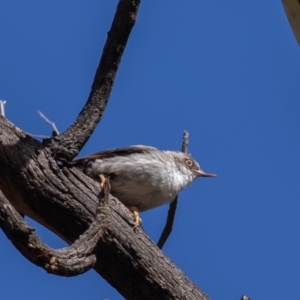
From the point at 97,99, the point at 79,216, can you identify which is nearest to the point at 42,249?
the point at 79,216

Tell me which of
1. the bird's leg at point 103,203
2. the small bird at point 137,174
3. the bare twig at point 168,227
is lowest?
the bird's leg at point 103,203

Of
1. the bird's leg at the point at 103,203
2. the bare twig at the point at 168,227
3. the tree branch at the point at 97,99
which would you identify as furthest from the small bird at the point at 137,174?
the bird's leg at the point at 103,203

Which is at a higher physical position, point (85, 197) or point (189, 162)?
point (189, 162)

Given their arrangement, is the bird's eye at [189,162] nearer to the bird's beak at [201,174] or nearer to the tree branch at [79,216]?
the bird's beak at [201,174]

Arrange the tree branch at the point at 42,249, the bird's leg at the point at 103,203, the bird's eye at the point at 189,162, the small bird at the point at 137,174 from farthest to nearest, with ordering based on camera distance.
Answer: the bird's eye at the point at 189,162 < the small bird at the point at 137,174 < the bird's leg at the point at 103,203 < the tree branch at the point at 42,249

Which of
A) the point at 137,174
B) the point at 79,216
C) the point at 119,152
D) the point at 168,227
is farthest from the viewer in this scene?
the point at 119,152

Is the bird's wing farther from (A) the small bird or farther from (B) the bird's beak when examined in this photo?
(B) the bird's beak

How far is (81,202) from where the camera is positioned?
526cm

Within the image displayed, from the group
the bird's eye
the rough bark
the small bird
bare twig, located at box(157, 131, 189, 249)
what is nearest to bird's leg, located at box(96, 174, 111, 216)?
the rough bark

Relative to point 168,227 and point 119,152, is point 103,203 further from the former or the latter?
point 119,152

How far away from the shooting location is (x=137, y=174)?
7.02 m

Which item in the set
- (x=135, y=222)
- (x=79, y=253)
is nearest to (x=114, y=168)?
(x=135, y=222)

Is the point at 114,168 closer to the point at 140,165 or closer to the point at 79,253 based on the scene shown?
the point at 140,165

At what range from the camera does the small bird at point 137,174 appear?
6871 mm
